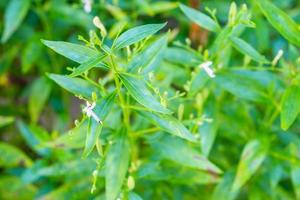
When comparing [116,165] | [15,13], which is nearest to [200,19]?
[116,165]

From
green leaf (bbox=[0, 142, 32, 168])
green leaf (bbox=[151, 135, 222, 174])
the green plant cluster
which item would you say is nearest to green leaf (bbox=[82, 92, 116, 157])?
the green plant cluster

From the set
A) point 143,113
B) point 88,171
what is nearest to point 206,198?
point 88,171

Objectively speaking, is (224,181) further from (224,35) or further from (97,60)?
(97,60)

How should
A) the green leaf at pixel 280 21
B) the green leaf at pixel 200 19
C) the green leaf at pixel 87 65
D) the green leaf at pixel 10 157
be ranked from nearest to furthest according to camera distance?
the green leaf at pixel 87 65
the green leaf at pixel 280 21
the green leaf at pixel 200 19
the green leaf at pixel 10 157

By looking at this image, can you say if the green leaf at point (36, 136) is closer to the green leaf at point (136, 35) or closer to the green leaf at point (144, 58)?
the green leaf at point (144, 58)

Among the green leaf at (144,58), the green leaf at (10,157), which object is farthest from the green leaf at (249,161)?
the green leaf at (10,157)

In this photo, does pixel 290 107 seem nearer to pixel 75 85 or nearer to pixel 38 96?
pixel 75 85
